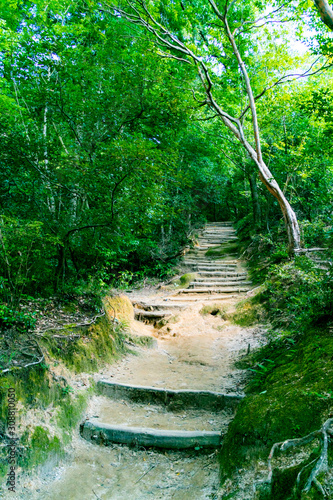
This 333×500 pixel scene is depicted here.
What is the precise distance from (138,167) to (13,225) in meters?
1.86

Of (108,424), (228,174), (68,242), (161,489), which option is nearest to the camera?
(161,489)

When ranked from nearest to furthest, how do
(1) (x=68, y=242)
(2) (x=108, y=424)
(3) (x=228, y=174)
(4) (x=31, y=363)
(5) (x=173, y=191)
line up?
1. (4) (x=31, y=363)
2. (2) (x=108, y=424)
3. (1) (x=68, y=242)
4. (5) (x=173, y=191)
5. (3) (x=228, y=174)

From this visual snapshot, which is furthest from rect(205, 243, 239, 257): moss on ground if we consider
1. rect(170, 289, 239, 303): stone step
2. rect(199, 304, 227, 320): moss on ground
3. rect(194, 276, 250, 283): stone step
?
rect(199, 304, 227, 320): moss on ground

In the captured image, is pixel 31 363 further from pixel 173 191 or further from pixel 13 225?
pixel 173 191

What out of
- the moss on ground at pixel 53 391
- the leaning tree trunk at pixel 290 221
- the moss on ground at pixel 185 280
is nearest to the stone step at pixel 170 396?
the moss on ground at pixel 53 391

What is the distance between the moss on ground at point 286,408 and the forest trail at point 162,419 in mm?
372

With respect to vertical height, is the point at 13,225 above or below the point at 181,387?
above

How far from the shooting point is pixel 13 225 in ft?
11.8

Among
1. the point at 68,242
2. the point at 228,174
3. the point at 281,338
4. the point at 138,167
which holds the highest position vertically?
the point at 228,174

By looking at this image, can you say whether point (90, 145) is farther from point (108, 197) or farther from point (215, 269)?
point (215, 269)

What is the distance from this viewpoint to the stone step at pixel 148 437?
10.0 feet

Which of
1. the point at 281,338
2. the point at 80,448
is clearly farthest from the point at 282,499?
the point at 281,338

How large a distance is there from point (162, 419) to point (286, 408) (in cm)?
184

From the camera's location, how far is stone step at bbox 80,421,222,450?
10.0ft
